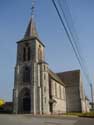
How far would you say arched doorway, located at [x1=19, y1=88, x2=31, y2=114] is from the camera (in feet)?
140

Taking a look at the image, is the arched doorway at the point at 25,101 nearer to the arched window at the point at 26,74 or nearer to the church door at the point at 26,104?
the church door at the point at 26,104

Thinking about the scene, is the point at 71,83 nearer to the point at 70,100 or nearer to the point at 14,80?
the point at 70,100

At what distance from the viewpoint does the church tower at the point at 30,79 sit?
4166cm

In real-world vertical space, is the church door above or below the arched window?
below

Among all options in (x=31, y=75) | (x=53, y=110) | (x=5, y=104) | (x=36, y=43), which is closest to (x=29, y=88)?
(x=31, y=75)

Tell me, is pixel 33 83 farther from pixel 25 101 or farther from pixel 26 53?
pixel 26 53

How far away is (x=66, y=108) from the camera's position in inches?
2247

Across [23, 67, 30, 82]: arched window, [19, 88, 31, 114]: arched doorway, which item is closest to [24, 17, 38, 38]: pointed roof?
[23, 67, 30, 82]: arched window

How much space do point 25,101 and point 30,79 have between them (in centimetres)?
530

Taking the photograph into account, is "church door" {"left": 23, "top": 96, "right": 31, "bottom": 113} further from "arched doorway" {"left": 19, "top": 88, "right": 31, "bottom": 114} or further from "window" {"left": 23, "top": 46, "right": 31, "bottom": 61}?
"window" {"left": 23, "top": 46, "right": 31, "bottom": 61}

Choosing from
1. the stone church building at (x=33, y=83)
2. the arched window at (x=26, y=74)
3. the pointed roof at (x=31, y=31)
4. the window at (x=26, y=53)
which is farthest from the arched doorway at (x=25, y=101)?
the pointed roof at (x=31, y=31)

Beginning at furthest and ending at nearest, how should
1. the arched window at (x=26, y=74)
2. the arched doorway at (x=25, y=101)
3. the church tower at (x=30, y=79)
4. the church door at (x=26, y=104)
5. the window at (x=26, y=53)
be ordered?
the window at (x=26, y=53)
the arched window at (x=26, y=74)
the arched doorway at (x=25, y=101)
the church door at (x=26, y=104)
the church tower at (x=30, y=79)

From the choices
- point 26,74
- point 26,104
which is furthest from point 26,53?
point 26,104

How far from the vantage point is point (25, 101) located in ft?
143
